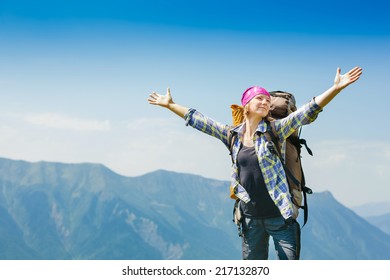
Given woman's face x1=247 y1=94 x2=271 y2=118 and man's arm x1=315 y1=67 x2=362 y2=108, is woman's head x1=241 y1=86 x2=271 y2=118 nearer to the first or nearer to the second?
woman's face x1=247 y1=94 x2=271 y2=118

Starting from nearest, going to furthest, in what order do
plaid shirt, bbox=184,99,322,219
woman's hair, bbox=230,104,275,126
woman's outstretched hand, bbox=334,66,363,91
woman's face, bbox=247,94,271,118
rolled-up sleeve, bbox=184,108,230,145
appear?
woman's outstretched hand, bbox=334,66,363,91 < plaid shirt, bbox=184,99,322,219 < woman's face, bbox=247,94,271,118 < rolled-up sleeve, bbox=184,108,230,145 < woman's hair, bbox=230,104,275,126

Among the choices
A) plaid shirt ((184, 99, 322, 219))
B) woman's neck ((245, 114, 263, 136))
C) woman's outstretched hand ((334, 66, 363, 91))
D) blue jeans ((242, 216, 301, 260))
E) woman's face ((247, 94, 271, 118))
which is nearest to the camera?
woman's outstretched hand ((334, 66, 363, 91))

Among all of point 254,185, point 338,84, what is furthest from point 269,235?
point 338,84

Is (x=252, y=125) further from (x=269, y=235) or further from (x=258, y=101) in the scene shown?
(x=269, y=235)

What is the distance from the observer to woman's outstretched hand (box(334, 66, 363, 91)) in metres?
5.54

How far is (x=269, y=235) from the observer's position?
6.28 metres

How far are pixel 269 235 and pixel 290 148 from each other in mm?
1139

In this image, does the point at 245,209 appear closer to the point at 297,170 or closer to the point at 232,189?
the point at 232,189

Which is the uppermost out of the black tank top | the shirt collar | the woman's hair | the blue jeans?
the woman's hair

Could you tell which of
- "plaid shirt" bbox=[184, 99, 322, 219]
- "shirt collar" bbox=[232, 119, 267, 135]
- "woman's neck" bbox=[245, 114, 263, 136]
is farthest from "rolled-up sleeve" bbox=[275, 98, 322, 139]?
"woman's neck" bbox=[245, 114, 263, 136]

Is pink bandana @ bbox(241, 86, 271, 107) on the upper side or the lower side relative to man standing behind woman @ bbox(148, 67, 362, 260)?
upper

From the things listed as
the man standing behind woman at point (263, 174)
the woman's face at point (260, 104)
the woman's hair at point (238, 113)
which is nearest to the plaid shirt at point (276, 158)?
the man standing behind woman at point (263, 174)
